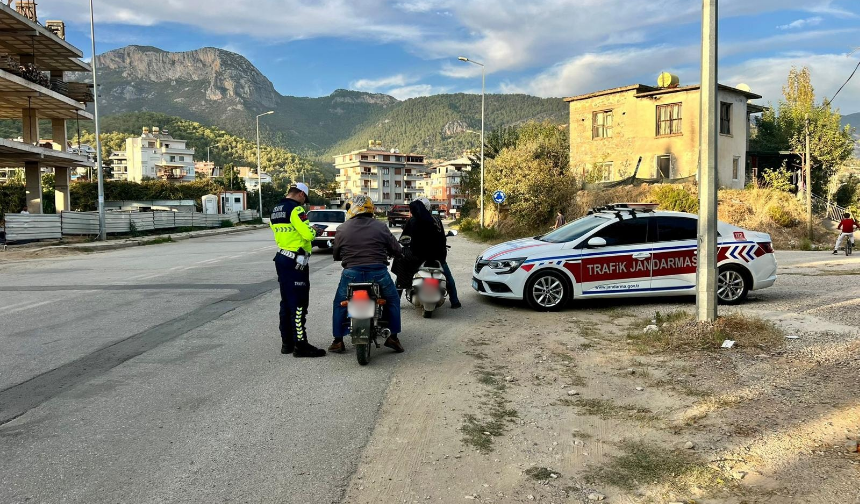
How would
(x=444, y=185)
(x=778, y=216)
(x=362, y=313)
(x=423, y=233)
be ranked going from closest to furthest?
(x=362, y=313) < (x=423, y=233) < (x=778, y=216) < (x=444, y=185)

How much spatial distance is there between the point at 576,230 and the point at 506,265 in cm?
138

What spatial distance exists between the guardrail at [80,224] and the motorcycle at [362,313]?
2232 cm

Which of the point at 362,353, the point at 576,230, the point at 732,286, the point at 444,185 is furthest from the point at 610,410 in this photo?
the point at 444,185

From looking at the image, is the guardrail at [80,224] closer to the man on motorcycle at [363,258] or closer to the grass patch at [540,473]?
the man on motorcycle at [363,258]

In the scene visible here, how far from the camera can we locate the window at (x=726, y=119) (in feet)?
103

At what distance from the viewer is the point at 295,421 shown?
4.47m

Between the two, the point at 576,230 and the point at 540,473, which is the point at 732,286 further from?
the point at 540,473

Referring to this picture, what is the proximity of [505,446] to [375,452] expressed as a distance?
2.97 ft

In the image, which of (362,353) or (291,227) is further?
(291,227)

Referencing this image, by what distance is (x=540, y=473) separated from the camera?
11.9 feet

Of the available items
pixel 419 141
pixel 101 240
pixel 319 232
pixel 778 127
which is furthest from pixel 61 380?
pixel 419 141

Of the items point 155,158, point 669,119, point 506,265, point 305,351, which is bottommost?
point 305,351

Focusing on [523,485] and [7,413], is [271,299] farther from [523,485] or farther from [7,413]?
[523,485]

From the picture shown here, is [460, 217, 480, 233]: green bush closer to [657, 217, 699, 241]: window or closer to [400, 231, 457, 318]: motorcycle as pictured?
[657, 217, 699, 241]: window
